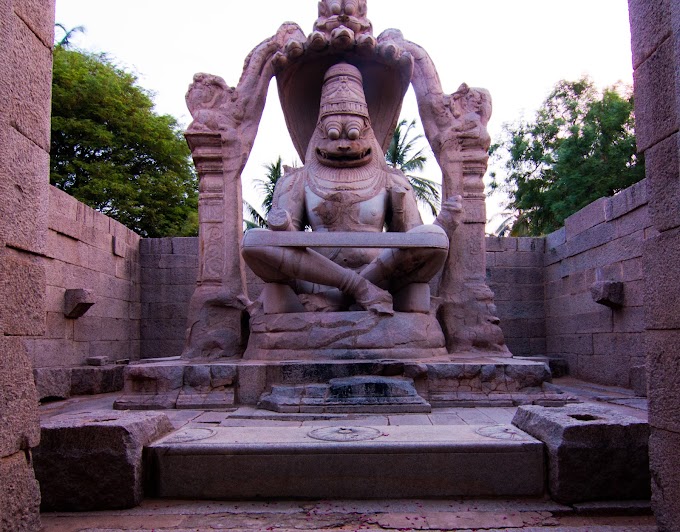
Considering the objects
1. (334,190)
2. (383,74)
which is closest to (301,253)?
(334,190)

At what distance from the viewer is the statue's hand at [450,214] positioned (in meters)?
5.80

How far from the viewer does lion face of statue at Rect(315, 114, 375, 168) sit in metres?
6.20

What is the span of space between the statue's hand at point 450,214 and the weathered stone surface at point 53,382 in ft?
13.6

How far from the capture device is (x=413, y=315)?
221 inches

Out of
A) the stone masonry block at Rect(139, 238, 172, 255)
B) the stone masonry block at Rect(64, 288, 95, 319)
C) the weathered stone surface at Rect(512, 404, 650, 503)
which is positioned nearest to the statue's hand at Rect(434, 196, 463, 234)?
the weathered stone surface at Rect(512, 404, 650, 503)

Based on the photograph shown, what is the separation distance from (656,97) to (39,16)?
2.65 metres

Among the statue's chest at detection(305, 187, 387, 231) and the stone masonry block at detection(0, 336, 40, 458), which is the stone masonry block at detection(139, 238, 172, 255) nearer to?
the statue's chest at detection(305, 187, 387, 231)

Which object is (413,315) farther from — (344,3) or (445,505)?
(344,3)

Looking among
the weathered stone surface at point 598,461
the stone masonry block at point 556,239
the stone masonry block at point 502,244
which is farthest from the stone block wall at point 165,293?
the weathered stone surface at point 598,461

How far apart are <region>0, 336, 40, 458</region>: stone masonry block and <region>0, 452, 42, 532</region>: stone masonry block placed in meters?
0.05

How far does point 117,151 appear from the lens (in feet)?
61.9

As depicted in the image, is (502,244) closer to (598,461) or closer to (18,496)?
(598,461)

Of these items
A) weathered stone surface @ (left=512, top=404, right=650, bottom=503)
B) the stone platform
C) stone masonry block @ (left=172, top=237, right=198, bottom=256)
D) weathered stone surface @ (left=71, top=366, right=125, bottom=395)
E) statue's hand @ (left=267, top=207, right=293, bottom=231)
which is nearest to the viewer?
weathered stone surface @ (left=512, top=404, right=650, bottom=503)

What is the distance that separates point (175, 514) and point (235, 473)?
0.32m
